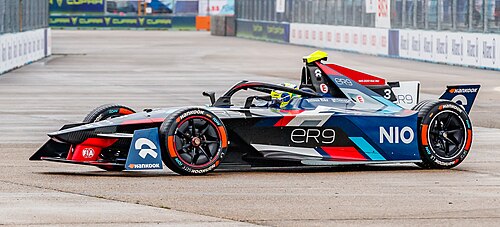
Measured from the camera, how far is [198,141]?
40.0 feet

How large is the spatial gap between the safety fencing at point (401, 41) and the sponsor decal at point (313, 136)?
23.8 m

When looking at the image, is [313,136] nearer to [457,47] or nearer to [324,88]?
[324,88]

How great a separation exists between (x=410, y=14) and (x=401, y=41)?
3.84 ft

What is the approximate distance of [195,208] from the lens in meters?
A: 10.2

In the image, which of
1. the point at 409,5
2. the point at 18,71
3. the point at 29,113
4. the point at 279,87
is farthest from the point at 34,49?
the point at 279,87

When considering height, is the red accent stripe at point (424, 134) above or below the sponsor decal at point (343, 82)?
below

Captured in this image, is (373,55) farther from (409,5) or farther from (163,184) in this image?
(163,184)

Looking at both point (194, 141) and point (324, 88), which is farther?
point (324, 88)

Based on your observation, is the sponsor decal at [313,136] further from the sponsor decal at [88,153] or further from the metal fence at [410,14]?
the metal fence at [410,14]

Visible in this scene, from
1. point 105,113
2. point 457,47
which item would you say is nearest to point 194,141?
point 105,113

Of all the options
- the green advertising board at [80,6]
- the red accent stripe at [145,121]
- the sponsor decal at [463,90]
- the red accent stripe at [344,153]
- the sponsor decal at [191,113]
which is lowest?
the red accent stripe at [344,153]

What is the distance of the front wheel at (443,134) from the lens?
42.5 ft

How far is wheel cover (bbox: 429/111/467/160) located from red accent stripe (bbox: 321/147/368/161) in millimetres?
758

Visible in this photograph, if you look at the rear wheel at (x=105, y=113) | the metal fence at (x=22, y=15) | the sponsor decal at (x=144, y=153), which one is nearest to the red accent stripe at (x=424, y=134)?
the sponsor decal at (x=144, y=153)
